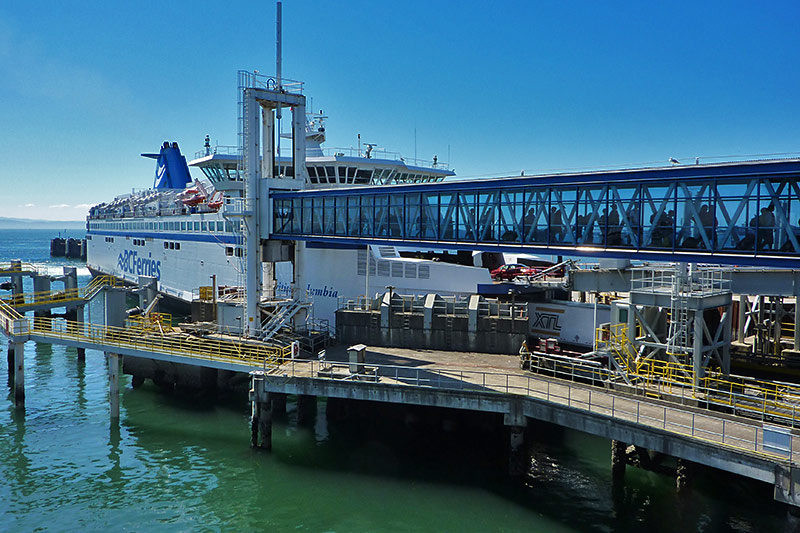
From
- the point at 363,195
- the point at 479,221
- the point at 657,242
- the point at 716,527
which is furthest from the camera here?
the point at 363,195

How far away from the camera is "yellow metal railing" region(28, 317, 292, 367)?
83.6 feet

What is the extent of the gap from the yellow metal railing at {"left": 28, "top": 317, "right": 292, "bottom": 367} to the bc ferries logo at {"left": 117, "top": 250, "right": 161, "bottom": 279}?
90.3ft

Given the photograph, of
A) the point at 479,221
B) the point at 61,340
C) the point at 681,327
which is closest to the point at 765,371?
A: the point at 681,327

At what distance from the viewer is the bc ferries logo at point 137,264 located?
2273 inches

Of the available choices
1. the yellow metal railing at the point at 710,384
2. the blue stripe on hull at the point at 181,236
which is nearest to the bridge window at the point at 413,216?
the yellow metal railing at the point at 710,384

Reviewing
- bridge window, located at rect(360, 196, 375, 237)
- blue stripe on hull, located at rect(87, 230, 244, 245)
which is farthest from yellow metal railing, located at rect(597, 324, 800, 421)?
blue stripe on hull, located at rect(87, 230, 244, 245)

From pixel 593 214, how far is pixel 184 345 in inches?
711

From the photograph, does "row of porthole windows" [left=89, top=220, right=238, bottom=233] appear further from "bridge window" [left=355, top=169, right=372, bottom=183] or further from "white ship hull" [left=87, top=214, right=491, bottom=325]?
"bridge window" [left=355, top=169, right=372, bottom=183]

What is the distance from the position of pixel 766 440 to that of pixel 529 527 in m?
6.83

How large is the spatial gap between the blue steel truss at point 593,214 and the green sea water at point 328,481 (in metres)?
7.24

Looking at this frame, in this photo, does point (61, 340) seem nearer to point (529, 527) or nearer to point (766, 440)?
point (529, 527)

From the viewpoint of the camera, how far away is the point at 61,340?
94.0ft

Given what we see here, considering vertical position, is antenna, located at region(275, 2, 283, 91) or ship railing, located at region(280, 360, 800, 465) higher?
antenna, located at region(275, 2, 283, 91)

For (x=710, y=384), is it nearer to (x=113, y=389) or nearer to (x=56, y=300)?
(x=113, y=389)
